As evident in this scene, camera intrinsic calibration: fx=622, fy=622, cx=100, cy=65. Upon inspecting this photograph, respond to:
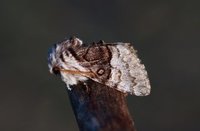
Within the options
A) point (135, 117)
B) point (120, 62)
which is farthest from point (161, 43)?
point (120, 62)

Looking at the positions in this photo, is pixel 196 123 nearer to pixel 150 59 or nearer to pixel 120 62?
pixel 150 59

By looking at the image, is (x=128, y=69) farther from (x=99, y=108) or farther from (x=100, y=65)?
(x=99, y=108)

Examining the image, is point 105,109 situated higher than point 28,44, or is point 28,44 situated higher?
point 28,44

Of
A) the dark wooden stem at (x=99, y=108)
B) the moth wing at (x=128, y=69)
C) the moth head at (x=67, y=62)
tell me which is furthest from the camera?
the moth wing at (x=128, y=69)

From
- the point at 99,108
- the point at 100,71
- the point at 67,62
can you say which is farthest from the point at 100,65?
the point at 99,108

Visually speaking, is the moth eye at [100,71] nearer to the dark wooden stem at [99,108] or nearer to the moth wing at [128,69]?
the moth wing at [128,69]

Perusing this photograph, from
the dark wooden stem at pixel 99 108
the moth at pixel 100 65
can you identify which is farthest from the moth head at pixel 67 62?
the dark wooden stem at pixel 99 108
